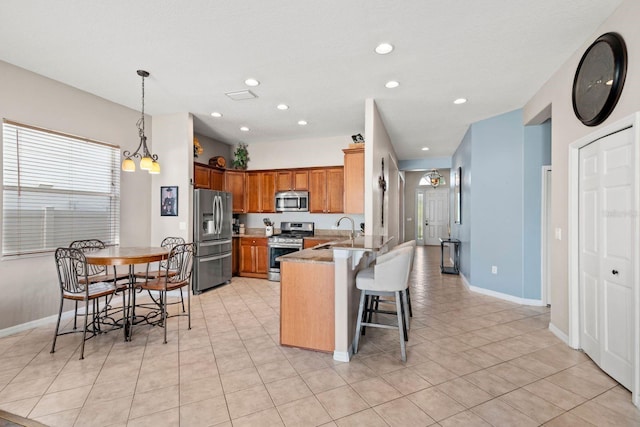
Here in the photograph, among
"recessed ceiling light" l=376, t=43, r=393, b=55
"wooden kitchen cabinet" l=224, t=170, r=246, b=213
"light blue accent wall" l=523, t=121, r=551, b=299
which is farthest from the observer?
"wooden kitchen cabinet" l=224, t=170, r=246, b=213

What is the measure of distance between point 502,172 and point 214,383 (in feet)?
15.4

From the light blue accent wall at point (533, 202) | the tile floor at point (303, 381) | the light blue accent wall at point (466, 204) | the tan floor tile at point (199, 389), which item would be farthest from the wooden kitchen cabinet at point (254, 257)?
the light blue accent wall at point (533, 202)

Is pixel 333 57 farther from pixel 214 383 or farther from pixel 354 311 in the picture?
pixel 214 383

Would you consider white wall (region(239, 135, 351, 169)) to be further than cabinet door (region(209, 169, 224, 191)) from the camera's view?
Yes

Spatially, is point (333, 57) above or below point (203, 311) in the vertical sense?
above

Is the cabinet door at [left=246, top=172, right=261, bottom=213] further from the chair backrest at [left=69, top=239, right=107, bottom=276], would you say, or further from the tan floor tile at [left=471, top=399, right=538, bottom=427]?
the tan floor tile at [left=471, top=399, right=538, bottom=427]

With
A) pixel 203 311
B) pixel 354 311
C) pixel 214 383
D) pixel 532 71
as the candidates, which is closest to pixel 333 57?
pixel 532 71

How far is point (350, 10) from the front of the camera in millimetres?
2311

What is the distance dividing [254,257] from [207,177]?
1.78m

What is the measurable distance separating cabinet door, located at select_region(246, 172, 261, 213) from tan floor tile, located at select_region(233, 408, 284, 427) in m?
4.76

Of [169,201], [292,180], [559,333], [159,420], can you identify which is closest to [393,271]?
[159,420]

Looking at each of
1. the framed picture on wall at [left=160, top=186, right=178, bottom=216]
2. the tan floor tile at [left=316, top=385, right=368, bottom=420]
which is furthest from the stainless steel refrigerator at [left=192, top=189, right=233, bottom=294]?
the tan floor tile at [left=316, top=385, right=368, bottom=420]

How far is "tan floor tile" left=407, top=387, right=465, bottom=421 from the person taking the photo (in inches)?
77.5

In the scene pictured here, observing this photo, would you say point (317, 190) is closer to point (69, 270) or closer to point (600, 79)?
point (69, 270)
